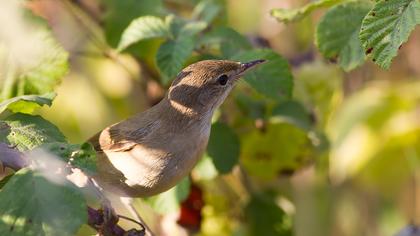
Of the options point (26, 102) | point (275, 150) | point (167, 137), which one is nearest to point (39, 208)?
point (26, 102)

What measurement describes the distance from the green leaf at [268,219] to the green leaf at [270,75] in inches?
32.0

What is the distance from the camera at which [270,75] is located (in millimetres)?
3023

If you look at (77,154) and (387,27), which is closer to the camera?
(77,154)

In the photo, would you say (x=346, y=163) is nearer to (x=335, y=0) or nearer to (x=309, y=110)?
(x=309, y=110)

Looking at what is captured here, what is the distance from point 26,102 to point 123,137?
0.47 metres

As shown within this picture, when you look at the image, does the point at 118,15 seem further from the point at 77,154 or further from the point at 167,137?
the point at 77,154

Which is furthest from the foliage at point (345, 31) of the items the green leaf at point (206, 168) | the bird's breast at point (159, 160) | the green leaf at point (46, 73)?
the green leaf at point (46, 73)

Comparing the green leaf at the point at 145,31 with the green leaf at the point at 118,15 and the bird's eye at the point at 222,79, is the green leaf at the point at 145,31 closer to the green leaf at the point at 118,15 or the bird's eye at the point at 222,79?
the bird's eye at the point at 222,79

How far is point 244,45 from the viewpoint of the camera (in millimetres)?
3219

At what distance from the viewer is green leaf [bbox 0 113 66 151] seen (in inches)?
90.0

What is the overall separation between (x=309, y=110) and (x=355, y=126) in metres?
0.79

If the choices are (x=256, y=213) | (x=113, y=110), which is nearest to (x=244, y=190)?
(x=256, y=213)

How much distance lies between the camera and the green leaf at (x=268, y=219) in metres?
3.69

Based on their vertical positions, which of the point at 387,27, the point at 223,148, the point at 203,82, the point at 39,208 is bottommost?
the point at 39,208
